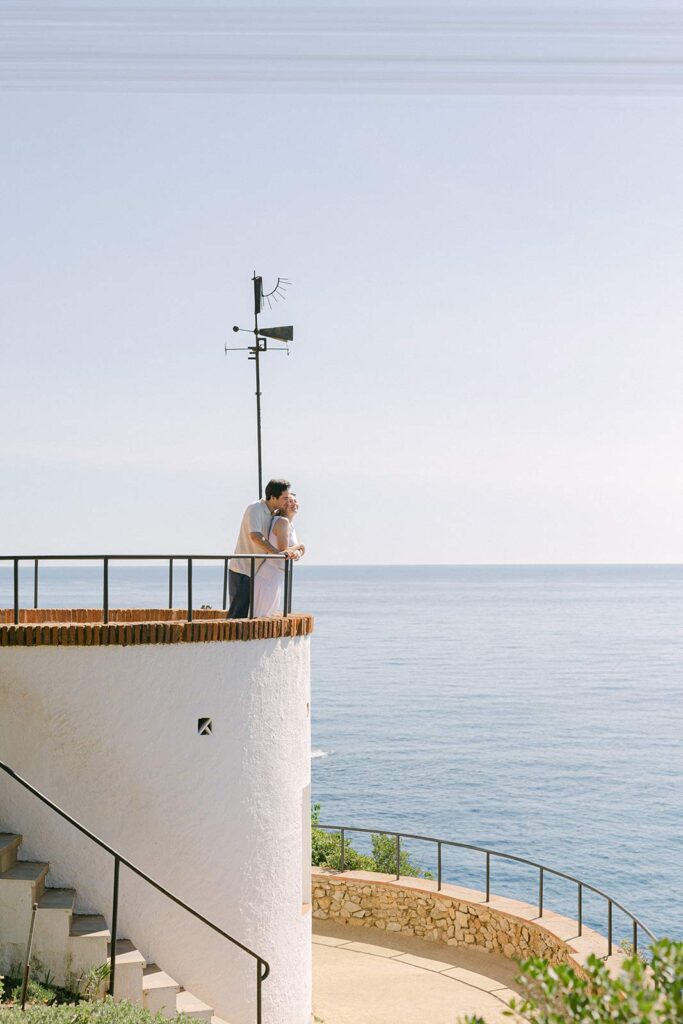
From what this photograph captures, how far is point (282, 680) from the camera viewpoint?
33.1 feet

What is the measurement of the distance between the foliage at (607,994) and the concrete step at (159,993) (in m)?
4.70

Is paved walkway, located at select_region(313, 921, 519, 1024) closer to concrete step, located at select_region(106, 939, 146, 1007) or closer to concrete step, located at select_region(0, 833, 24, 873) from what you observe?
concrete step, located at select_region(106, 939, 146, 1007)

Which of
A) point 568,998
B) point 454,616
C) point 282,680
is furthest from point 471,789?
point 454,616

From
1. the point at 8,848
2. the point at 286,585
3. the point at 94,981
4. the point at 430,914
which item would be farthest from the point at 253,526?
the point at 430,914

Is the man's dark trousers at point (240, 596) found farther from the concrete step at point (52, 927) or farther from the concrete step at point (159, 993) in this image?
the concrete step at point (159, 993)

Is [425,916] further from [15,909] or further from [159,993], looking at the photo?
[15,909]

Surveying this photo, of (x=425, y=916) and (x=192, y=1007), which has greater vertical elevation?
(x=192, y=1007)

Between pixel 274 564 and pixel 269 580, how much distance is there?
0.55 feet

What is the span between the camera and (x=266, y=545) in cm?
1028

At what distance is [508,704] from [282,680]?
64.7 meters

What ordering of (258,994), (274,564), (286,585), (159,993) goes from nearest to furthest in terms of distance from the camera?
(159,993), (258,994), (274,564), (286,585)

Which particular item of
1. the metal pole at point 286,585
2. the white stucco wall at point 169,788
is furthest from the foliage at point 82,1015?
the metal pole at point 286,585

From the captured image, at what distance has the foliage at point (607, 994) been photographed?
436 cm

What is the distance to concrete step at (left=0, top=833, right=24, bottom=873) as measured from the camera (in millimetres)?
8289
